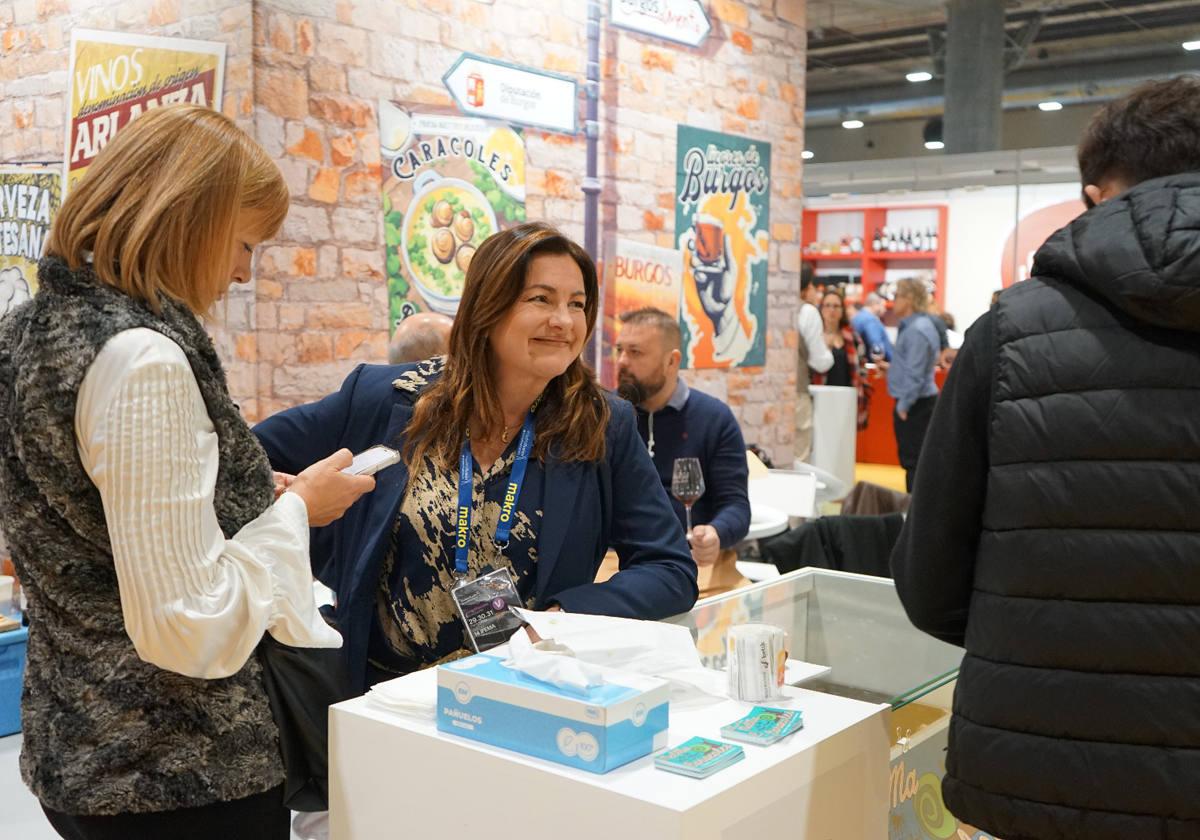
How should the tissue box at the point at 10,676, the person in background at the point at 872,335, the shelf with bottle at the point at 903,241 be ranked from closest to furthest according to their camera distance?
1. the tissue box at the point at 10,676
2. the person in background at the point at 872,335
3. the shelf with bottle at the point at 903,241

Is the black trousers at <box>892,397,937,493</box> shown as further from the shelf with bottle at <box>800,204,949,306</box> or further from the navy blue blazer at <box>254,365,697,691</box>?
the navy blue blazer at <box>254,365,697,691</box>

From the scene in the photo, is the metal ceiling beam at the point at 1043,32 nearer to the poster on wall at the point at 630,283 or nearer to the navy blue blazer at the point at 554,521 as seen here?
the poster on wall at the point at 630,283

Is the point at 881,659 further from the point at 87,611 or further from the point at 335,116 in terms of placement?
the point at 335,116

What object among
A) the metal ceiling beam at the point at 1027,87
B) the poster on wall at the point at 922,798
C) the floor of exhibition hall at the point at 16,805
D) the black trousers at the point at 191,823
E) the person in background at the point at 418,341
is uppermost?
the metal ceiling beam at the point at 1027,87

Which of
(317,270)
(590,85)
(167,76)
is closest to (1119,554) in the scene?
(317,270)

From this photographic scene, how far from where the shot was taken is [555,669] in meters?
1.43

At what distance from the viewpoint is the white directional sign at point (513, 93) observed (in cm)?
538

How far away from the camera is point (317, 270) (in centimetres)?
476

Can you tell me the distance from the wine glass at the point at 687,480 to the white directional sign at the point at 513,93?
2.46m

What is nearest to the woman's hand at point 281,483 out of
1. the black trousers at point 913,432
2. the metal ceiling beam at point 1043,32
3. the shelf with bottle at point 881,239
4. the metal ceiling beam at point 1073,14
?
the black trousers at point 913,432

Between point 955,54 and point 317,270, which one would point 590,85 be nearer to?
point 317,270

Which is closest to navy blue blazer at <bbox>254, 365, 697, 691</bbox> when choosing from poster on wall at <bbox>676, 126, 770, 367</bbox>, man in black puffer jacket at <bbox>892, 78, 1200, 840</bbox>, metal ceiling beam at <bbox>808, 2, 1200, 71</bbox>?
man in black puffer jacket at <bbox>892, 78, 1200, 840</bbox>

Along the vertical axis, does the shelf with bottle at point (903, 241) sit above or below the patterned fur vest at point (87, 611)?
above

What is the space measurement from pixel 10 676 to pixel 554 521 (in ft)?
9.76
